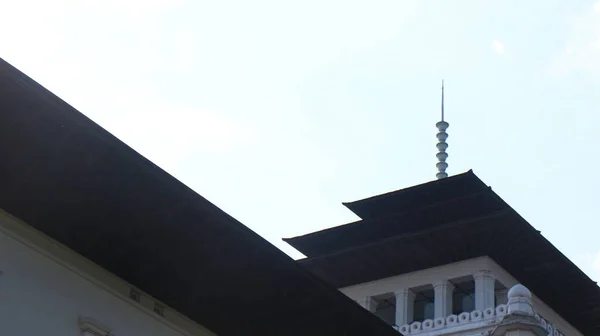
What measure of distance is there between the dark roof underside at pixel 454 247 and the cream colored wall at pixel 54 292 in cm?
1594

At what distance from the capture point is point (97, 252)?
19.0m

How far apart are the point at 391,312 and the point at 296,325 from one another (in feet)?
44.8

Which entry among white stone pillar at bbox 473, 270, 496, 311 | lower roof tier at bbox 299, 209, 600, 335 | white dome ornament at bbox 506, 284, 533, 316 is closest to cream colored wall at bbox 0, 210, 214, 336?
white dome ornament at bbox 506, 284, 533, 316

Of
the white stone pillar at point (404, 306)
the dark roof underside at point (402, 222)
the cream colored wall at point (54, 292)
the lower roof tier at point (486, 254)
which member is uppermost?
the dark roof underside at point (402, 222)

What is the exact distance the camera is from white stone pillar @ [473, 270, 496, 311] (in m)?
33.2

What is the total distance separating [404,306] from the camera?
3456cm

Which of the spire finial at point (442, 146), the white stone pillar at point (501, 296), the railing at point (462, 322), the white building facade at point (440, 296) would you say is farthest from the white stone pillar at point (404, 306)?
the spire finial at point (442, 146)

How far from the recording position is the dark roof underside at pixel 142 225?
17.2 m

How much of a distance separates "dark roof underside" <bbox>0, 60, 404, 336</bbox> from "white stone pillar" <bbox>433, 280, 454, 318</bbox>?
456 inches

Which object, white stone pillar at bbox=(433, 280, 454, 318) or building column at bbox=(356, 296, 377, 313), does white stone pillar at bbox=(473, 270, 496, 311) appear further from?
building column at bbox=(356, 296, 377, 313)

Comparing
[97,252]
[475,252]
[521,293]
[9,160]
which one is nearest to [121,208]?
[97,252]

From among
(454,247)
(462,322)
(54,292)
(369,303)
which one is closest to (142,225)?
(54,292)

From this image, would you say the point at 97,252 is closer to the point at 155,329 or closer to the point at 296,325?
the point at 155,329

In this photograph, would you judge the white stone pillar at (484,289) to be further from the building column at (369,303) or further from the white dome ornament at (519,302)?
the white dome ornament at (519,302)
